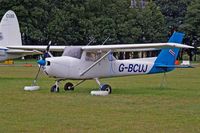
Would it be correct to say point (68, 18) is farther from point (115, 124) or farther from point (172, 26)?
point (115, 124)

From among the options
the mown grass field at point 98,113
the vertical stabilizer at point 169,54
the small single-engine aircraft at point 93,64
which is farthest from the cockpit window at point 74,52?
the vertical stabilizer at point 169,54

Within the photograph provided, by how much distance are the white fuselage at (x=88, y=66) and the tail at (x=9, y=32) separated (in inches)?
607

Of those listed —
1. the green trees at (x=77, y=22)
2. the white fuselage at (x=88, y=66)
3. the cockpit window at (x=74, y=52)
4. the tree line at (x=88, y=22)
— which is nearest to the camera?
the white fuselage at (x=88, y=66)

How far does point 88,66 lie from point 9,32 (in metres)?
16.5

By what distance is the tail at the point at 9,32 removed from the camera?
3616 centimetres

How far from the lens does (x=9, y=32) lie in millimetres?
36562

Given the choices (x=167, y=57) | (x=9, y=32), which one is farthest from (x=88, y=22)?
(x=167, y=57)

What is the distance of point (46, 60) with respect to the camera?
66.2ft

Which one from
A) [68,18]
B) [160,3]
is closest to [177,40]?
[68,18]

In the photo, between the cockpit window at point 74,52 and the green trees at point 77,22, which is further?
the green trees at point 77,22

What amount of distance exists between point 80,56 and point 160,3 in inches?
2916

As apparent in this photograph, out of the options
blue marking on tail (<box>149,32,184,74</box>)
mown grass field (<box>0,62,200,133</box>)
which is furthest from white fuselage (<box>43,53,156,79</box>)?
mown grass field (<box>0,62,200,133</box>)

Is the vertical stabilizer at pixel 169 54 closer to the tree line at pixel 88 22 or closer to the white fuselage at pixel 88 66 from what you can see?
the white fuselage at pixel 88 66

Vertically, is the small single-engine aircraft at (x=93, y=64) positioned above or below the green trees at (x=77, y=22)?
above
